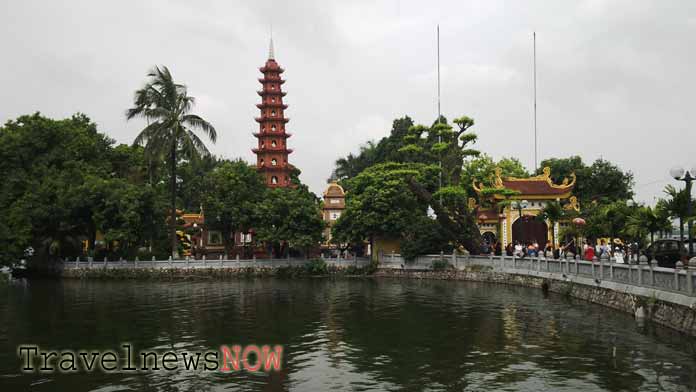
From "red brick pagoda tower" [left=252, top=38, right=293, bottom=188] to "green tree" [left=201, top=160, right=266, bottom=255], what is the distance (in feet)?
30.0

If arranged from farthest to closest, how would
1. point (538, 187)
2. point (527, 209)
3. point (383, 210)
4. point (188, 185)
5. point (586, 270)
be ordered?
point (188, 185)
point (538, 187)
point (527, 209)
point (383, 210)
point (586, 270)

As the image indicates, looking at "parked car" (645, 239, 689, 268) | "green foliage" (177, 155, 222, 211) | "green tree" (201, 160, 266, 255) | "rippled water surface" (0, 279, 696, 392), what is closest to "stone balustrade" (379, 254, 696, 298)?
"rippled water surface" (0, 279, 696, 392)

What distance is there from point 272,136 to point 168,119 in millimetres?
15442

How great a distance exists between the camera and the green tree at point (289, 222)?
41.4m

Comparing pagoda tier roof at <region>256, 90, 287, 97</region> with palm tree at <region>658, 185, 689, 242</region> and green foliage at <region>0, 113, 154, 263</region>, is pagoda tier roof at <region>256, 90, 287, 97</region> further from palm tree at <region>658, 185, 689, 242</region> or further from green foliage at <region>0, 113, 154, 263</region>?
palm tree at <region>658, 185, 689, 242</region>

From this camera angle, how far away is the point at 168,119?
40875 mm

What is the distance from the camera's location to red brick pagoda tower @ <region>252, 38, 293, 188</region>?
55.2 metres

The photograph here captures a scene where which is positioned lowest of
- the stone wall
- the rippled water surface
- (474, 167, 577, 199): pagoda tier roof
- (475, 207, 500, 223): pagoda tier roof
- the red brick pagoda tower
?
the rippled water surface

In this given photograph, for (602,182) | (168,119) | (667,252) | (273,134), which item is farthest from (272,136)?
(667,252)

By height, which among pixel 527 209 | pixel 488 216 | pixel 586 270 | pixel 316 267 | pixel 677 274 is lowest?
pixel 316 267

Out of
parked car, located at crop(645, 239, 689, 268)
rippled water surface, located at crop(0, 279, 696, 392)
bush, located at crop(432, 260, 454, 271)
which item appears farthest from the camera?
bush, located at crop(432, 260, 454, 271)

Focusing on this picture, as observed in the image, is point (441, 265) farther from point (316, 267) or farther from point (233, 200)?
point (233, 200)

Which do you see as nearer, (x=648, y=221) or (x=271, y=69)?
(x=648, y=221)

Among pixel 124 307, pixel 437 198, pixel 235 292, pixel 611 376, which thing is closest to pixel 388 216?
pixel 437 198
